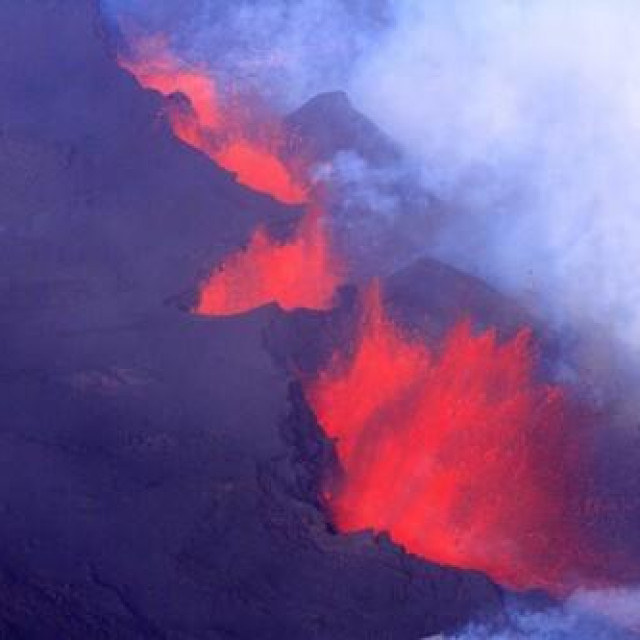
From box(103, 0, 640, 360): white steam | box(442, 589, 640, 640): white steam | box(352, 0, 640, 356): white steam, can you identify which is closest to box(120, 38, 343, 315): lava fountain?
box(103, 0, 640, 360): white steam

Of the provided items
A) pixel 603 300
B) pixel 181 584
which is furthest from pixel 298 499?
pixel 603 300

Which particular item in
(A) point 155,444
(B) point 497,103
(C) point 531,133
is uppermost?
(B) point 497,103

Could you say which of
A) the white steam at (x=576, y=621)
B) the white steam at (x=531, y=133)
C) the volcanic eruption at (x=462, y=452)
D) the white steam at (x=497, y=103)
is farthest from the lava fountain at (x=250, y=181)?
the white steam at (x=576, y=621)

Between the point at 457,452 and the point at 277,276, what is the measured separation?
3.31 m

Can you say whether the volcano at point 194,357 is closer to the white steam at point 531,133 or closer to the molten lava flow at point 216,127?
the molten lava flow at point 216,127

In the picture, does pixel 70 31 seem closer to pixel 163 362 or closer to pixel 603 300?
pixel 163 362

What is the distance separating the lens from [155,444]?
973 centimetres

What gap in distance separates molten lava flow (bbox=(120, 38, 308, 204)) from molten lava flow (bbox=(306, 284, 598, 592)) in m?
3.04

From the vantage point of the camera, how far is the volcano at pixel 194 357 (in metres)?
8.89

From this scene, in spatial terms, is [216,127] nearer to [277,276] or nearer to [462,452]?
[277,276]

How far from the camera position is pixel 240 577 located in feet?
29.4

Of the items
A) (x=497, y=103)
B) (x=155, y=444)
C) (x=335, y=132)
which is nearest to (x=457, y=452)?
(x=155, y=444)

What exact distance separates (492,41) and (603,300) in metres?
6.45

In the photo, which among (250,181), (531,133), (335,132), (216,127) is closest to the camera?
(250,181)
